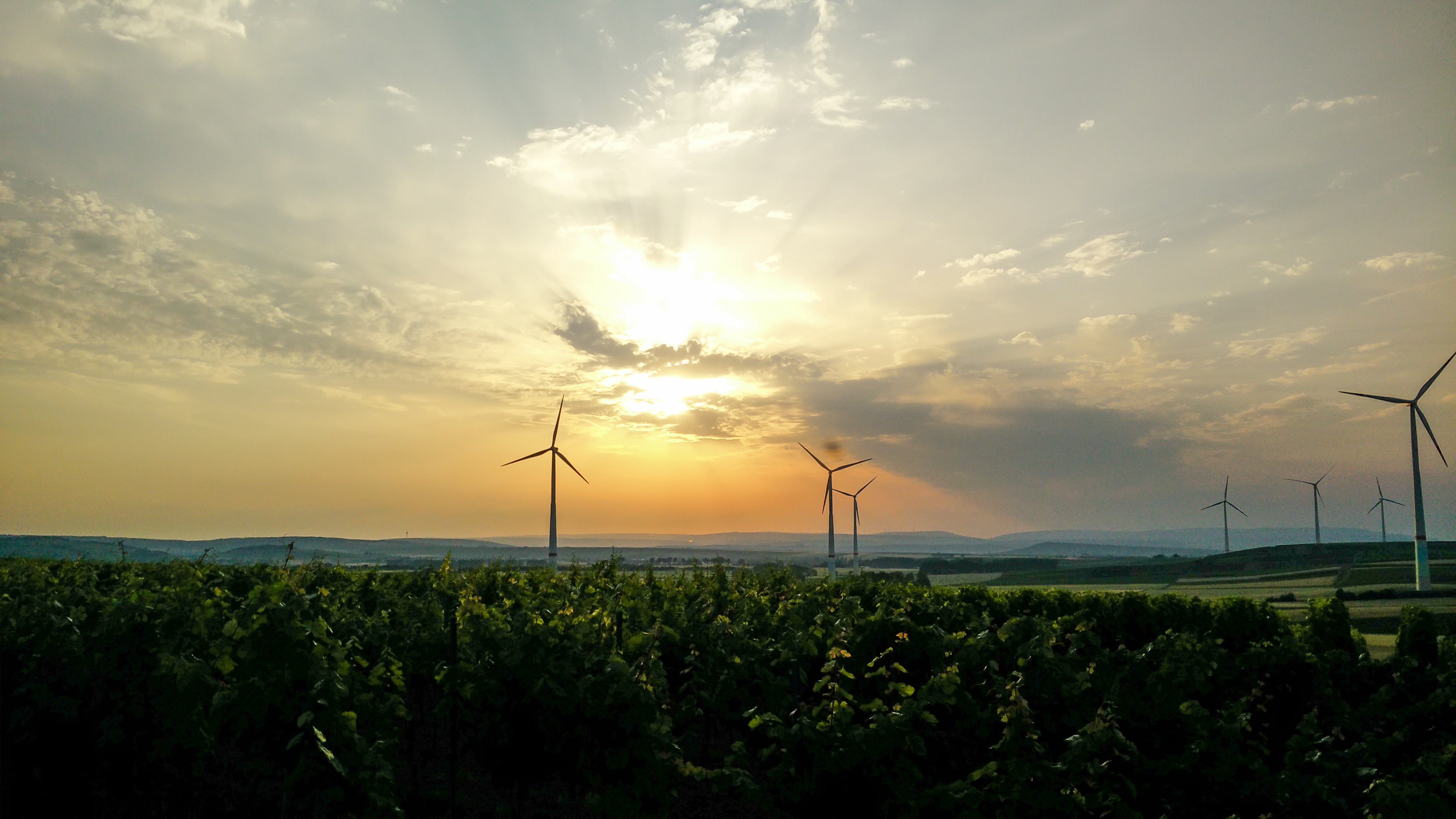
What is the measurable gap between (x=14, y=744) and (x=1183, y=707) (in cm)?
1438

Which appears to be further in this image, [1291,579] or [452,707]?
[1291,579]

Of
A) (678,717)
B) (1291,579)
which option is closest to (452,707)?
(678,717)

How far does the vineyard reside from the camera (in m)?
8.93

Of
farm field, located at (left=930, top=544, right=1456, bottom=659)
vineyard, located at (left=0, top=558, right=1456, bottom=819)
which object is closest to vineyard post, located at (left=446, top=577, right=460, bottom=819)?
vineyard, located at (left=0, top=558, right=1456, bottom=819)

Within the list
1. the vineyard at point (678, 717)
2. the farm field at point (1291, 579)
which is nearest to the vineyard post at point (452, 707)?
the vineyard at point (678, 717)

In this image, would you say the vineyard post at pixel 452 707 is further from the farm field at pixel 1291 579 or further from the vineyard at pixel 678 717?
the farm field at pixel 1291 579

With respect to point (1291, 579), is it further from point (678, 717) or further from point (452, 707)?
point (452, 707)

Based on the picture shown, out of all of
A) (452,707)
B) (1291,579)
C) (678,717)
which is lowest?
(1291,579)

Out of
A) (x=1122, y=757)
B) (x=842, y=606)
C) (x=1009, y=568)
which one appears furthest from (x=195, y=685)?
(x=1009, y=568)

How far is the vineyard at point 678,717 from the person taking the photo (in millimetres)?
8930

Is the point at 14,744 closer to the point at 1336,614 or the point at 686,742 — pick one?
the point at 686,742

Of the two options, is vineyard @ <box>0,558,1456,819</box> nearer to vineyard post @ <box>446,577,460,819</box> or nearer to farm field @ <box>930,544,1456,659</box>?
vineyard post @ <box>446,577,460,819</box>

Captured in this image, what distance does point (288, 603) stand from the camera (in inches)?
356

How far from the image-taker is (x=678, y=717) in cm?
1140
